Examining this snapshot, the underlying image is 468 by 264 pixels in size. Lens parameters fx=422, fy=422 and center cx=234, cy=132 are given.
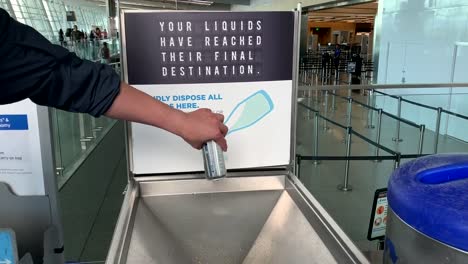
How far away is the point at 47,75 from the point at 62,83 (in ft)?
0.11

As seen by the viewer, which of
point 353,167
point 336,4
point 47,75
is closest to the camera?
point 47,75

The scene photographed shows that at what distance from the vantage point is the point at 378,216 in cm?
171

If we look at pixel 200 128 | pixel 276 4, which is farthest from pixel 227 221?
pixel 276 4

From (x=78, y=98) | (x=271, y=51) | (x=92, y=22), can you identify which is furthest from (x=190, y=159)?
(x=92, y=22)

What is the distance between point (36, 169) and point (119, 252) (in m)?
0.59

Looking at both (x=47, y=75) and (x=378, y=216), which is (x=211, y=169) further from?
(x=378, y=216)

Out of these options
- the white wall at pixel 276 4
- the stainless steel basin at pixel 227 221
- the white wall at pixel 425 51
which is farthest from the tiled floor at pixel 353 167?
the white wall at pixel 276 4

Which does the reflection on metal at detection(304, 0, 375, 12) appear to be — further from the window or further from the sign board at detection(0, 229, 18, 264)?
the sign board at detection(0, 229, 18, 264)

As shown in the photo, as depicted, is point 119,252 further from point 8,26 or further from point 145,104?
point 8,26

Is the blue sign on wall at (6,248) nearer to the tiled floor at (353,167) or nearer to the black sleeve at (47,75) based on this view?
the black sleeve at (47,75)

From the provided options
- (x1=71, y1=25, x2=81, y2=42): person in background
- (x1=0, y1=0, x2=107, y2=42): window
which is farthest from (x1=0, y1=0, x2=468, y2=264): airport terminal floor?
(x1=71, y1=25, x2=81, y2=42): person in background

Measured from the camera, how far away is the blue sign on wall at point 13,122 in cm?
142

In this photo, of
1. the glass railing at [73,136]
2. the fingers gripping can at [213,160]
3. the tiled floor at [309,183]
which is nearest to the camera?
the fingers gripping can at [213,160]

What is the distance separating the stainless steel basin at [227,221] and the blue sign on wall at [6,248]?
0.29 metres
